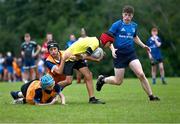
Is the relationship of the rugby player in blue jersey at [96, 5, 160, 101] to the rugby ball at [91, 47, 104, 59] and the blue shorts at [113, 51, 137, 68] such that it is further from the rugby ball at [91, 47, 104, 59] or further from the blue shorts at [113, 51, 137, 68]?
the rugby ball at [91, 47, 104, 59]

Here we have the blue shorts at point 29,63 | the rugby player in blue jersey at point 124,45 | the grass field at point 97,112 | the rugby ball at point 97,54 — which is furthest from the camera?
the blue shorts at point 29,63

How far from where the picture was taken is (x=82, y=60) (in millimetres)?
15336

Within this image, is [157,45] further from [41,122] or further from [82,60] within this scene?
[41,122]

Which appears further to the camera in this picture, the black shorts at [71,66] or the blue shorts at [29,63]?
the blue shorts at [29,63]

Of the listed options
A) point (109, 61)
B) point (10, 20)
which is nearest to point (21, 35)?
point (10, 20)

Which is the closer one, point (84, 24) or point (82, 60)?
point (82, 60)

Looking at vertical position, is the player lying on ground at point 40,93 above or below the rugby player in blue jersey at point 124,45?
below

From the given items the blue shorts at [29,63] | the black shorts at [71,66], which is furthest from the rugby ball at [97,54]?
the blue shorts at [29,63]

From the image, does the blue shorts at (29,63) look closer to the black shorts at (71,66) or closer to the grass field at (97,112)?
the grass field at (97,112)

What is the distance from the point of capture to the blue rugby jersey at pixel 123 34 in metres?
15.6

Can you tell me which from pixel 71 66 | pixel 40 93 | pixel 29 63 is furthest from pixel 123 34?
pixel 29 63

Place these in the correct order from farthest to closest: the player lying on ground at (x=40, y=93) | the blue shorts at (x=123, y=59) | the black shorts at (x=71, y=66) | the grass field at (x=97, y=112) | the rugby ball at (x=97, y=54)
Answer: the blue shorts at (x=123, y=59) < the black shorts at (x=71, y=66) < the rugby ball at (x=97, y=54) < the player lying on ground at (x=40, y=93) < the grass field at (x=97, y=112)

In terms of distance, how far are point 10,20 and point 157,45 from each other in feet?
177

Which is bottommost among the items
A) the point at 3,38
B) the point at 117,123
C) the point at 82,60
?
the point at 117,123
